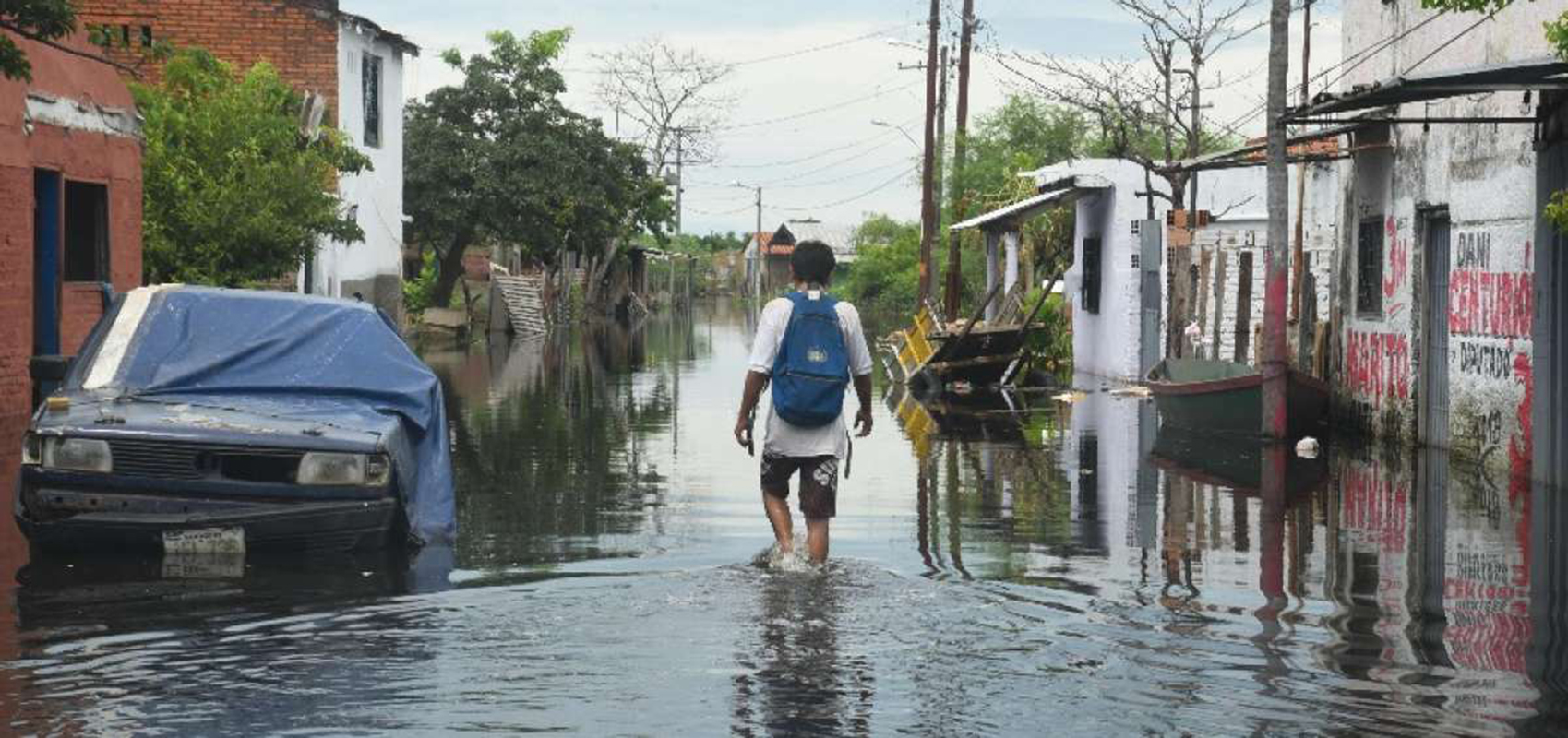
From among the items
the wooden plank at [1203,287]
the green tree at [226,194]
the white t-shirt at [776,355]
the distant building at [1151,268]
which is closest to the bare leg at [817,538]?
the white t-shirt at [776,355]

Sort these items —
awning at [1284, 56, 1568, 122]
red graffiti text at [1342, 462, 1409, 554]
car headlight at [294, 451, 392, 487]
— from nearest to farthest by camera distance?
car headlight at [294, 451, 392, 487], red graffiti text at [1342, 462, 1409, 554], awning at [1284, 56, 1568, 122]

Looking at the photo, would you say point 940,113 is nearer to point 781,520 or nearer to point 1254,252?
point 1254,252

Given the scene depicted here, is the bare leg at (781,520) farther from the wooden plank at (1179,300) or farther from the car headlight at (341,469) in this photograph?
the wooden plank at (1179,300)

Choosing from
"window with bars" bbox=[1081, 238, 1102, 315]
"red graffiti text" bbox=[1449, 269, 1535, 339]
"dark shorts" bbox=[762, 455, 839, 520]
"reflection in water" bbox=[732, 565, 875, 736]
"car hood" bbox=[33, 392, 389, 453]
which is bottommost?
"reflection in water" bbox=[732, 565, 875, 736]

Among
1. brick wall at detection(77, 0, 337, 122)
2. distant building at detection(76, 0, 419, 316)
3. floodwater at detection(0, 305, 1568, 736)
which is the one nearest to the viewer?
floodwater at detection(0, 305, 1568, 736)

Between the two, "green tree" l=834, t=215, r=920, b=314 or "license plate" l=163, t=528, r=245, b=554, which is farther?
"green tree" l=834, t=215, r=920, b=314

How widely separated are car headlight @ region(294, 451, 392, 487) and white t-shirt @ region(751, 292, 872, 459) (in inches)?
78.9

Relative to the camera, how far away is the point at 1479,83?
1647 centimetres

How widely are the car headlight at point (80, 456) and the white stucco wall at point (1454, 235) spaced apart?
12275mm

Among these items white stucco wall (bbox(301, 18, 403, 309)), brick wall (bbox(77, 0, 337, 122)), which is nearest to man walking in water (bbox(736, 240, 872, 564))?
white stucco wall (bbox(301, 18, 403, 309))

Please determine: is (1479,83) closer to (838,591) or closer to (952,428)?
(838,591)

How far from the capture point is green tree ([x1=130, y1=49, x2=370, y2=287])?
26.3m

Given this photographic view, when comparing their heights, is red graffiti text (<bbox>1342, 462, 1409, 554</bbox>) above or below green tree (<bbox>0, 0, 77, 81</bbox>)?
below

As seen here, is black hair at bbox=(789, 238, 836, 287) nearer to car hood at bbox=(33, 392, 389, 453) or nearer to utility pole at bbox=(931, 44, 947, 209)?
car hood at bbox=(33, 392, 389, 453)
